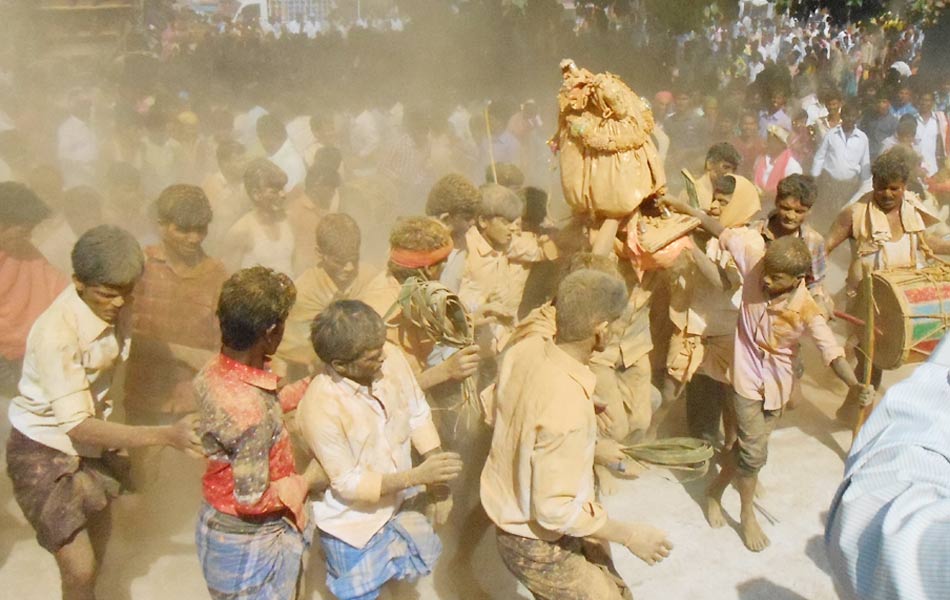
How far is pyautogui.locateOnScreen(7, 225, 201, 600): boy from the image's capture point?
9.32 ft

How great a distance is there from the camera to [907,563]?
3.77 feet

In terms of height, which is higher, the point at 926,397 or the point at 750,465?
the point at 926,397

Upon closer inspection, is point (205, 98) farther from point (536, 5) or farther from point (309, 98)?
point (536, 5)

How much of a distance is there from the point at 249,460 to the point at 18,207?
2.27m

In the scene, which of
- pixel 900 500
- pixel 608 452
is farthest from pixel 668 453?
pixel 900 500

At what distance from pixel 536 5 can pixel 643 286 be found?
749 centimetres

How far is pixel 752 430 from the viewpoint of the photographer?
397 centimetres

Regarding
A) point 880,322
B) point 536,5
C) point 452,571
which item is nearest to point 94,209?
point 452,571

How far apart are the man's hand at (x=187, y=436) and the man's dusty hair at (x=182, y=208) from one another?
61.3 inches

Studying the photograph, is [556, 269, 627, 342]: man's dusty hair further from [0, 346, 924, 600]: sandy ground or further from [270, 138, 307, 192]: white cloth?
[270, 138, 307, 192]: white cloth

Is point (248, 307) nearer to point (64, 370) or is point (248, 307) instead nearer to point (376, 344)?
point (376, 344)

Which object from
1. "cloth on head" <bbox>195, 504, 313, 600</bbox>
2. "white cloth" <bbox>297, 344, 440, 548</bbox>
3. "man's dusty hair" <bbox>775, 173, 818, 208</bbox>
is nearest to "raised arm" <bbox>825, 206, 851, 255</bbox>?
"man's dusty hair" <bbox>775, 173, 818, 208</bbox>

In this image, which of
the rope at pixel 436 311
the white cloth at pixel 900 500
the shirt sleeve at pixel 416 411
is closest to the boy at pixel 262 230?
the rope at pixel 436 311

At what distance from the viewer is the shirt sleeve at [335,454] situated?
2.69m
